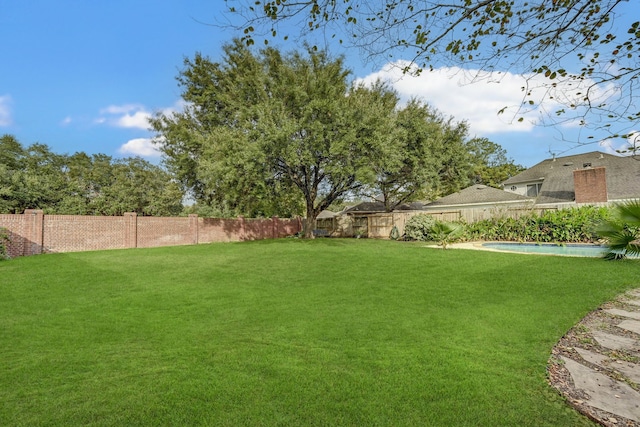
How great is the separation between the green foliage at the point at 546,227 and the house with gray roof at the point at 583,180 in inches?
232

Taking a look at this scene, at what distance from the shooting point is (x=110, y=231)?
15.7 meters

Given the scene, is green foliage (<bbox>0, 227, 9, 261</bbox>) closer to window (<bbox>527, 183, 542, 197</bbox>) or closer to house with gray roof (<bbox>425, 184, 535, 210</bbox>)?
house with gray roof (<bbox>425, 184, 535, 210</bbox>)

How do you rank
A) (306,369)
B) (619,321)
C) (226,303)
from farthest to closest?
1. (226,303)
2. (619,321)
3. (306,369)

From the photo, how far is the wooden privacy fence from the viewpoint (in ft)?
42.2

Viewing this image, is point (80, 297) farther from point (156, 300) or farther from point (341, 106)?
point (341, 106)

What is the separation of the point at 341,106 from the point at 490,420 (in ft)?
47.0

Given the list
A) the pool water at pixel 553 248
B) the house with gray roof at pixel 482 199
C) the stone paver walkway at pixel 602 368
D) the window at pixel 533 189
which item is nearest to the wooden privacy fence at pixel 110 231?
the house with gray roof at pixel 482 199

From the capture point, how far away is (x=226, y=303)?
568 cm

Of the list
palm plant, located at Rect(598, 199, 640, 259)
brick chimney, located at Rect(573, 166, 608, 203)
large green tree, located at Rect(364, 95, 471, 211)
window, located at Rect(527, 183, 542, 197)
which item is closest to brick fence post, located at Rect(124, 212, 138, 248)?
large green tree, located at Rect(364, 95, 471, 211)

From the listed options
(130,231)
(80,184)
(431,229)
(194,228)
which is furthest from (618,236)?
(80,184)

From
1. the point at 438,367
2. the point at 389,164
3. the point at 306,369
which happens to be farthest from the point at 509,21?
the point at 389,164

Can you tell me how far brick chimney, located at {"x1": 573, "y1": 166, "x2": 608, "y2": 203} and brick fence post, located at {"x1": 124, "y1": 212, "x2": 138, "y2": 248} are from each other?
25301 mm

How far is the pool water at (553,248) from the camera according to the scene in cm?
1126

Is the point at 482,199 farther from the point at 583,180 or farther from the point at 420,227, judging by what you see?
the point at 420,227
